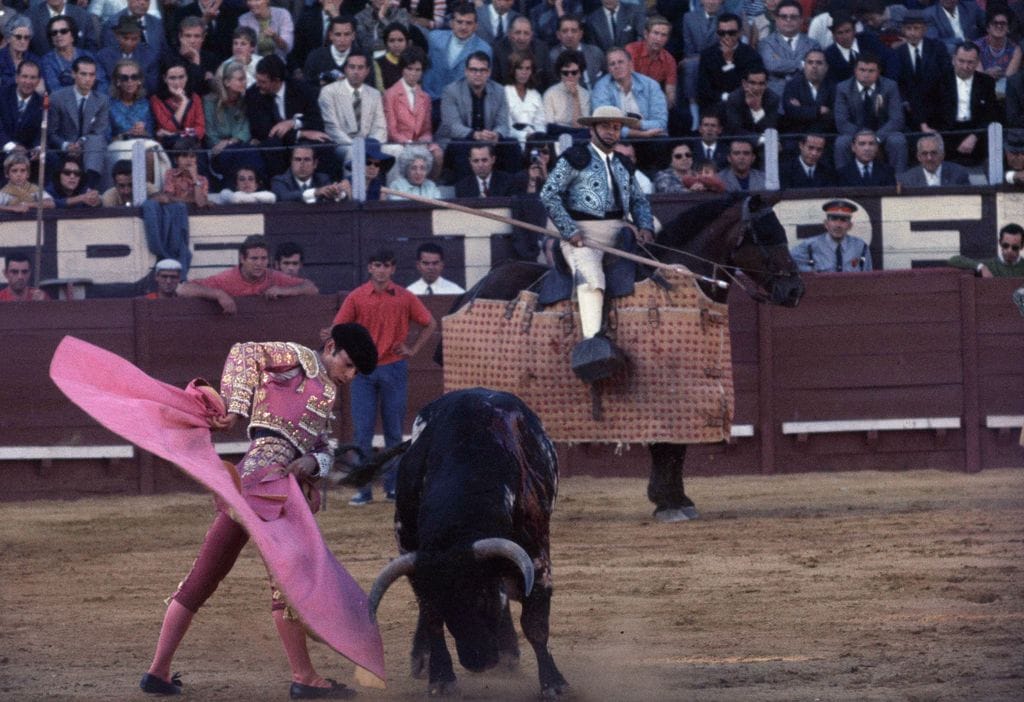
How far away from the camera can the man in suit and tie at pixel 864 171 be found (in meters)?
11.6

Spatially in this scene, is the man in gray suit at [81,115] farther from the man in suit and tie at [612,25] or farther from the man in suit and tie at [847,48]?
the man in suit and tie at [847,48]

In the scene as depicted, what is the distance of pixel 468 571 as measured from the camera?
4562 millimetres

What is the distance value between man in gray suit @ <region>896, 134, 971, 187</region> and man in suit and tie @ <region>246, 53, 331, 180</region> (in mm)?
3836

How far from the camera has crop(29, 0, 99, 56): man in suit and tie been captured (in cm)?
1168

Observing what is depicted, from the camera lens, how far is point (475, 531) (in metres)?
4.70

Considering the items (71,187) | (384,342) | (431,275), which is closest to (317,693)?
(384,342)

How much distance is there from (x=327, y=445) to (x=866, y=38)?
27.1 feet

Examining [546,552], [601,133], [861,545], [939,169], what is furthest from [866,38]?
[546,552]

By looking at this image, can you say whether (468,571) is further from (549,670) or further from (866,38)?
(866,38)

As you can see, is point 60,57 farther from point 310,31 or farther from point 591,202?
point 591,202

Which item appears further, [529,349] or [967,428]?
[967,428]

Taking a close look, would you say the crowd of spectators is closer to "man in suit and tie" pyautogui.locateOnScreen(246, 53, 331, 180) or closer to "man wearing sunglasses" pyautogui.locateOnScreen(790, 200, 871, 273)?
"man in suit and tie" pyautogui.locateOnScreen(246, 53, 331, 180)

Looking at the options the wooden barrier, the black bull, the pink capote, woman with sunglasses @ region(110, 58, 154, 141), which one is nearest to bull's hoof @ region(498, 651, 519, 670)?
the black bull

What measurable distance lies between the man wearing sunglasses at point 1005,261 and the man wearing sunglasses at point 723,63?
6.27 feet
